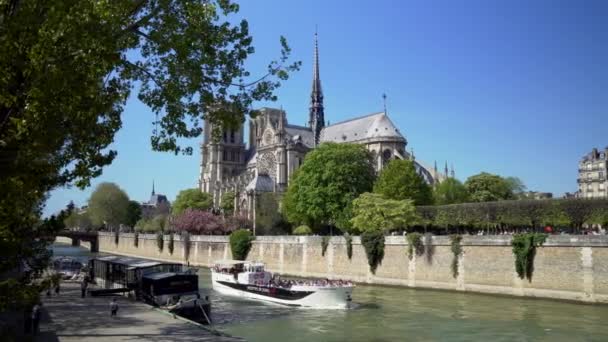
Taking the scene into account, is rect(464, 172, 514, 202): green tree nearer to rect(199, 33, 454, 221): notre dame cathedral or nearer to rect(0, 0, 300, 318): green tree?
rect(199, 33, 454, 221): notre dame cathedral

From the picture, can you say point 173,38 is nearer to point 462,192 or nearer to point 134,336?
point 134,336

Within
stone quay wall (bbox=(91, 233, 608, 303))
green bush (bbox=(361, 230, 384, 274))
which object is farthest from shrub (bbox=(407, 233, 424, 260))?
green bush (bbox=(361, 230, 384, 274))

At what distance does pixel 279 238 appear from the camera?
52.9 meters

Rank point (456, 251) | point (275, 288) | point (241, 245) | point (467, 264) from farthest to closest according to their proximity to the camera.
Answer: point (241, 245) → point (456, 251) → point (467, 264) → point (275, 288)

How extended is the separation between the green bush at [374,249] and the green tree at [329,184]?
15355mm

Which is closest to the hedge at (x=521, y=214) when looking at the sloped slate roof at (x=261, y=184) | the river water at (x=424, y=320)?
the river water at (x=424, y=320)

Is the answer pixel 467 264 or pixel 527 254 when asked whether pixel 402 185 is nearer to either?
pixel 467 264

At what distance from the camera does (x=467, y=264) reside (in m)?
34.8

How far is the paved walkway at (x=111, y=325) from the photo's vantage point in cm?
1656

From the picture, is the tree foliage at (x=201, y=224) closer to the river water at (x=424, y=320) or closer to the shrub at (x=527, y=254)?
the river water at (x=424, y=320)

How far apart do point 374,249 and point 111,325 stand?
24.9m

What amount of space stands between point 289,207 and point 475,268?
1298 inches

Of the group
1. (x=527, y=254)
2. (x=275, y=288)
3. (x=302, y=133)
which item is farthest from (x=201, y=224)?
(x=527, y=254)

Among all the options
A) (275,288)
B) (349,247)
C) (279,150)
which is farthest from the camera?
(279,150)
